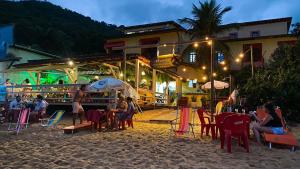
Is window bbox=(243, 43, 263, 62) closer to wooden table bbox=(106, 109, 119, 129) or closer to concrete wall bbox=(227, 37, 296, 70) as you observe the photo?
concrete wall bbox=(227, 37, 296, 70)

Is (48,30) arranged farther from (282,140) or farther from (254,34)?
(282,140)

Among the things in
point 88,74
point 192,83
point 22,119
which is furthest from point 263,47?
point 22,119

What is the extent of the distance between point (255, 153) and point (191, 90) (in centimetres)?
2192

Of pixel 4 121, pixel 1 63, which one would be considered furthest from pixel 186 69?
pixel 4 121

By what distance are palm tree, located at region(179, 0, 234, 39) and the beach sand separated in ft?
67.8

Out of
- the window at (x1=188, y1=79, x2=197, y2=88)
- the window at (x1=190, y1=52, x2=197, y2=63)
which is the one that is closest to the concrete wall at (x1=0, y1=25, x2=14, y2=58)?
the window at (x1=188, y1=79, x2=197, y2=88)

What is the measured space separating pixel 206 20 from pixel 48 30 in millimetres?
21174

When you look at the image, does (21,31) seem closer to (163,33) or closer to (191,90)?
(163,33)

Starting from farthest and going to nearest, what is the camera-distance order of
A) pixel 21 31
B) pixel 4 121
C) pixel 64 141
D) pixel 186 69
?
1. pixel 21 31
2. pixel 186 69
3. pixel 4 121
4. pixel 64 141

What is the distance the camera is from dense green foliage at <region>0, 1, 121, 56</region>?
124 feet

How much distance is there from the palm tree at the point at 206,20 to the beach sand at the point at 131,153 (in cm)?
2068

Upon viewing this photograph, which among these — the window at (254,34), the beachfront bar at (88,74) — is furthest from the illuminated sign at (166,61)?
the window at (254,34)

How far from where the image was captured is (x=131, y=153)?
7.23 metres

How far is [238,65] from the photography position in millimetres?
29734
